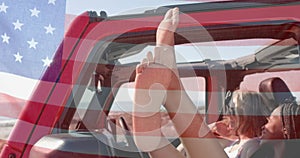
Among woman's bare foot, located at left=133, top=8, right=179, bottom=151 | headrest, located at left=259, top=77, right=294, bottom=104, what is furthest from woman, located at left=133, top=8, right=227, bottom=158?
headrest, located at left=259, top=77, right=294, bottom=104

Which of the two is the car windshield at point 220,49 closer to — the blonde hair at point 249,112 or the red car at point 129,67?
the red car at point 129,67

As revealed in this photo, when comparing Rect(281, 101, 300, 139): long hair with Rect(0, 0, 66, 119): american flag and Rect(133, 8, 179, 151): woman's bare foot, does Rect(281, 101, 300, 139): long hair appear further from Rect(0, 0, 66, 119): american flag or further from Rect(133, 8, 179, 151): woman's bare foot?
Rect(0, 0, 66, 119): american flag

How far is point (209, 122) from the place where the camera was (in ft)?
4.87

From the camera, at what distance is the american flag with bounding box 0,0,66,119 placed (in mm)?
1773

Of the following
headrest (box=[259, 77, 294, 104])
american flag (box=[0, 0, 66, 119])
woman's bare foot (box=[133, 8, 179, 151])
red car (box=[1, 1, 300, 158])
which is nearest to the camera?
woman's bare foot (box=[133, 8, 179, 151])

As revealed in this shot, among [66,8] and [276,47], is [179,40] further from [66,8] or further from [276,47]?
[66,8]

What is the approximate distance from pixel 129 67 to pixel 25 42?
46 cm

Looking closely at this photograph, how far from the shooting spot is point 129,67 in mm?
1671

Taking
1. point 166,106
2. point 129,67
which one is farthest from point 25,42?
point 166,106

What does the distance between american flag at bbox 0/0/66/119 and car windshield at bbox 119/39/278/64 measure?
17.9 inches

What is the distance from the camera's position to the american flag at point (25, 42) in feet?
5.82

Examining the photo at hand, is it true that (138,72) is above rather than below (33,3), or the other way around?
below

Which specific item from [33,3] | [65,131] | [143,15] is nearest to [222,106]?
[143,15]

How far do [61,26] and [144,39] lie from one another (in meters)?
0.40
